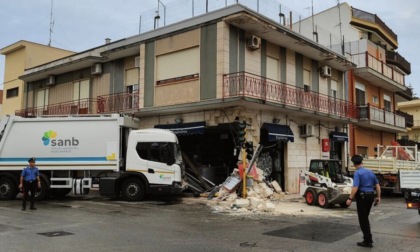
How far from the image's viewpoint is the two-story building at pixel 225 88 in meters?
17.2

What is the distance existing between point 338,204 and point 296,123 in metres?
6.10

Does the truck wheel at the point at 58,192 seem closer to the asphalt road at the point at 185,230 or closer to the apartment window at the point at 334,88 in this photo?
the asphalt road at the point at 185,230

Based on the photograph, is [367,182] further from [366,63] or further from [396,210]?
[366,63]

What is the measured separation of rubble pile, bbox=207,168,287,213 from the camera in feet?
45.4

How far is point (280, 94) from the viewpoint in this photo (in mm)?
18797

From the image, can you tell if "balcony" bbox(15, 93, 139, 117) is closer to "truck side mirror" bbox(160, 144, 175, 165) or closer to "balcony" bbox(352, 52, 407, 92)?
"truck side mirror" bbox(160, 144, 175, 165)

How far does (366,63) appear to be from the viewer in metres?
25.8

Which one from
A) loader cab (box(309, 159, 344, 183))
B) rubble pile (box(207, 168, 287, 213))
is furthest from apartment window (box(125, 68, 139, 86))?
loader cab (box(309, 159, 344, 183))

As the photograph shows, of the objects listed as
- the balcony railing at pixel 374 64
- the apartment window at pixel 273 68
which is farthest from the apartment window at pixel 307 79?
the balcony railing at pixel 374 64

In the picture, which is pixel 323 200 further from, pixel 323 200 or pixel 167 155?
pixel 167 155

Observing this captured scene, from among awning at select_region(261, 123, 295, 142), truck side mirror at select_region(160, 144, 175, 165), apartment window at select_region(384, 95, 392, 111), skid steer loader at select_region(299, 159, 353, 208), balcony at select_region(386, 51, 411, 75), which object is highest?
balcony at select_region(386, 51, 411, 75)

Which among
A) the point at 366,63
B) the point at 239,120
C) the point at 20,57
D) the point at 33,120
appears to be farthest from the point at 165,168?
the point at 20,57

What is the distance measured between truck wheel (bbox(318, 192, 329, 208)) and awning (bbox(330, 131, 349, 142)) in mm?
8618

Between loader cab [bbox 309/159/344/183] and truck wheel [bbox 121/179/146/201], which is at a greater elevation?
loader cab [bbox 309/159/344/183]
